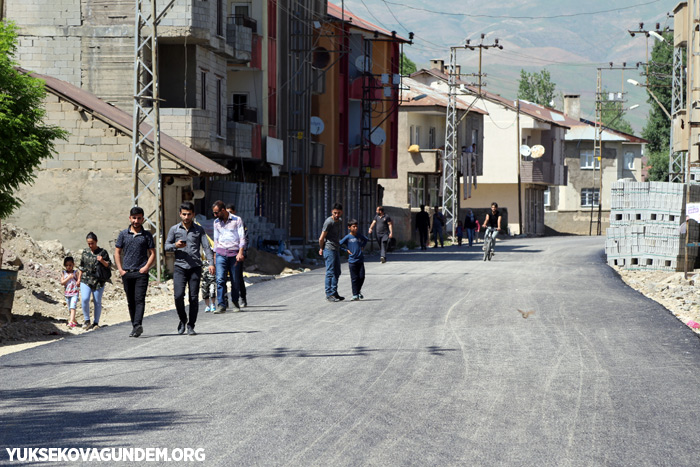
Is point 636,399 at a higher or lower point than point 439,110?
lower

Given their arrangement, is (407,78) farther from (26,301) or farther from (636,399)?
(636,399)

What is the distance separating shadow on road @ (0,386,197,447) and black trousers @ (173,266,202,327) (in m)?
5.00

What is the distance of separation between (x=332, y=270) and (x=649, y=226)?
50.4 ft

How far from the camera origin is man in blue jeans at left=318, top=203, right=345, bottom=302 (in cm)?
2053

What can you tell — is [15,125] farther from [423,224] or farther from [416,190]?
[416,190]

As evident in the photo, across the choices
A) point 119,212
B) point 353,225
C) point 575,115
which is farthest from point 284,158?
point 575,115

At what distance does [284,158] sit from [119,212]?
14892mm

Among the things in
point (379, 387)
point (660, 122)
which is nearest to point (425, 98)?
point (660, 122)

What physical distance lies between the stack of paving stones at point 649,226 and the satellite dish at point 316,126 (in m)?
15.1

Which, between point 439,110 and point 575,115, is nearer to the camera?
point 439,110

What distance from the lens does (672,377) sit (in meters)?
11.6

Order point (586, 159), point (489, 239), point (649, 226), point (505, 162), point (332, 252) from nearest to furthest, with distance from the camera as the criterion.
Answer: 1. point (332, 252)
2. point (649, 226)
3. point (489, 239)
4. point (505, 162)
5. point (586, 159)

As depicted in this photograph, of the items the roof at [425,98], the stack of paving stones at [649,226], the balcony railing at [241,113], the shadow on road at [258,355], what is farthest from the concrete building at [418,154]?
the shadow on road at [258,355]

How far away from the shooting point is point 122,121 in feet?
95.2
